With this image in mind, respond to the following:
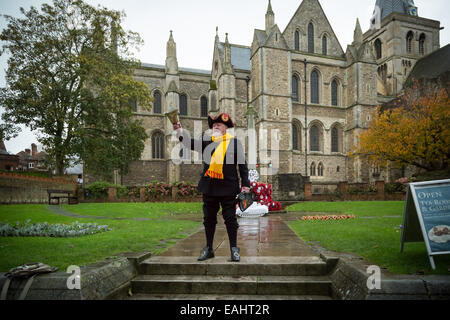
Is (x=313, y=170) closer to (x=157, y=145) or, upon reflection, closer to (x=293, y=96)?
(x=293, y=96)

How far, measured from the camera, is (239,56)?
106ft

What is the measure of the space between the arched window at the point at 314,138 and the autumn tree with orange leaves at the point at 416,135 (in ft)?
18.5

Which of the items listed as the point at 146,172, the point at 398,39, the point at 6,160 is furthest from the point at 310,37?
the point at 6,160

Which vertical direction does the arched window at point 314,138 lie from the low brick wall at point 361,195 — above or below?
above

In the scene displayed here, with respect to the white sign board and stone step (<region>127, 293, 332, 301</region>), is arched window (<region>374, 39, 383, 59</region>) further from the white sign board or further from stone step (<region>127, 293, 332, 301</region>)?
stone step (<region>127, 293, 332, 301</region>)

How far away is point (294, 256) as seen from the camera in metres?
3.71

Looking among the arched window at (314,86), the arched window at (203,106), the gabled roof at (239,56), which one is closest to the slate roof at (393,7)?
the arched window at (314,86)

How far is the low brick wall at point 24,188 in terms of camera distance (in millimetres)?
14523

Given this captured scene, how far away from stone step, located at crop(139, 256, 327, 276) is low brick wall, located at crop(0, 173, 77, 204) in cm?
1517

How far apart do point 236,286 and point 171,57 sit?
2904cm

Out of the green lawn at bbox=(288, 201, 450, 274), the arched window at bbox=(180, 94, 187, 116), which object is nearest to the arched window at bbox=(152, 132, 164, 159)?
the arched window at bbox=(180, 94, 187, 116)

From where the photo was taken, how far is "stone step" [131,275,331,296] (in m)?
3.04

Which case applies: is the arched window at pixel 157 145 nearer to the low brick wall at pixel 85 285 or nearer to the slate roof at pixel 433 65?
the low brick wall at pixel 85 285

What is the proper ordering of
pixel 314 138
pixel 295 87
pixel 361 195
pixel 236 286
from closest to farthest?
pixel 236 286
pixel 361 195
pixel 295 87
pixel 314 138
